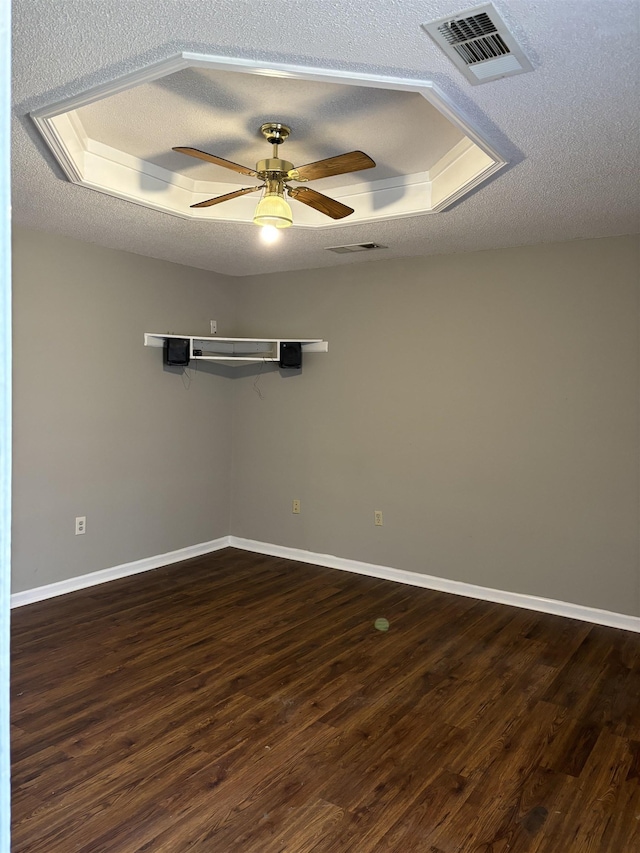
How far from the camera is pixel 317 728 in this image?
2807 mm

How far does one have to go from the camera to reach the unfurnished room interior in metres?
2.14

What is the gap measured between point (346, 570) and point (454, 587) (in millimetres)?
927

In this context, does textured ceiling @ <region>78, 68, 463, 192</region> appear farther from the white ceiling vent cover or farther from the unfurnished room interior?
the white ceiling vent cover

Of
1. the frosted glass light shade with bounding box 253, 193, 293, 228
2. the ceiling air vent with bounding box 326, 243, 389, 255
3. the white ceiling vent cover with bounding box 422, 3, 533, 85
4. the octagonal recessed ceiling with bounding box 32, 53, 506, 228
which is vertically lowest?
the frosted glass light shade with bounding box 253, 193, 293, 228

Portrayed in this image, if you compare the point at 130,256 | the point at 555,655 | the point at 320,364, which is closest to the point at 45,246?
the point at 130,256

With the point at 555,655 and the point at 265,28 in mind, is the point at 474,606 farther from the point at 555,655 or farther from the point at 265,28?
the point at 265,28

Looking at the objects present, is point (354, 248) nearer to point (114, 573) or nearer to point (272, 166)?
point (272, 166)

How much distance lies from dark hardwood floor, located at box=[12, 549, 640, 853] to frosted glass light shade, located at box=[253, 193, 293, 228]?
7.42ft

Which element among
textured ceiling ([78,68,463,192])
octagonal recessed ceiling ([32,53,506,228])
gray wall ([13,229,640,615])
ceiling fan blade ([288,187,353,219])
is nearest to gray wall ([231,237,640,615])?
gray wall ([13,229,640,615])

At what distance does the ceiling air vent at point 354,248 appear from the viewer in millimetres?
4539

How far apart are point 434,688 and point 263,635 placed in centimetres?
111

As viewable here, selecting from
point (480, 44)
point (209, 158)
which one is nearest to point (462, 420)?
point (209, 158)

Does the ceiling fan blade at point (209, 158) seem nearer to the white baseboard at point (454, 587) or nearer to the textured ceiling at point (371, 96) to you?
the textured ceiling at point (371, 96)

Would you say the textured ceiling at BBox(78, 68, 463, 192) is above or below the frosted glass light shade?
above
